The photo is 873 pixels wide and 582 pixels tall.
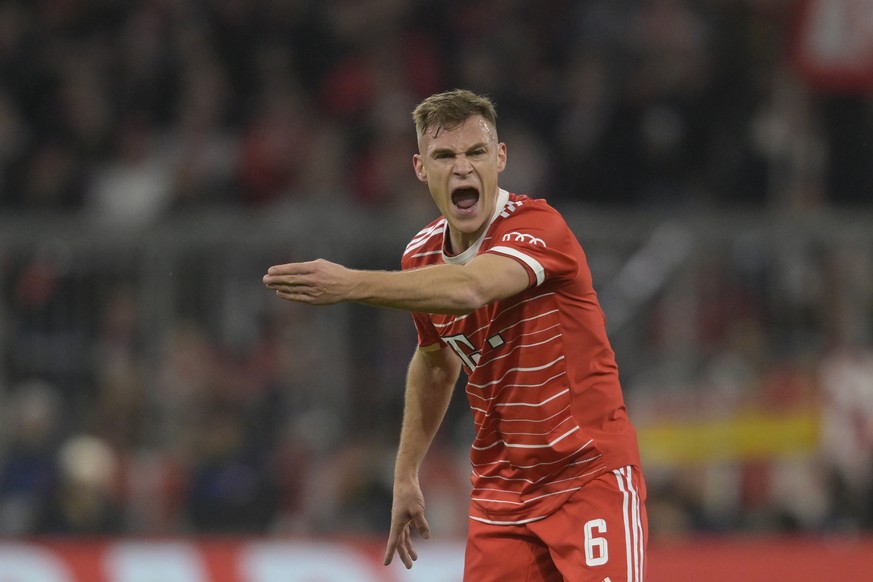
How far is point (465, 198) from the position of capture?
4.99 meters

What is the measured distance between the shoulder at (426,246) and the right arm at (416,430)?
0.43m

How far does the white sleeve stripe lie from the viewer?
4.71m

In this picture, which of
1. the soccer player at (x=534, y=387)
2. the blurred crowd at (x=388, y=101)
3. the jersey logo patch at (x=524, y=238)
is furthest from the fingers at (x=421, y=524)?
the blurred crowd at (x=388, y=101)

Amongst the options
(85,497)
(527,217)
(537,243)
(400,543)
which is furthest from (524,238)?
(85,497)

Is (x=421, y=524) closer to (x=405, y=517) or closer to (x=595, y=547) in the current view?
(x=405, y=517)

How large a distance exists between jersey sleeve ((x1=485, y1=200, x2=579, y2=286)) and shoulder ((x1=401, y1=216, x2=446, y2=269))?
31cm

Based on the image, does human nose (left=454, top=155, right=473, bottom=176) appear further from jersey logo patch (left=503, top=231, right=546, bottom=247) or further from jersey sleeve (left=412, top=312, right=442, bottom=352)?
jersey sleeve (left=412, top=312, right=442, bottom=352)

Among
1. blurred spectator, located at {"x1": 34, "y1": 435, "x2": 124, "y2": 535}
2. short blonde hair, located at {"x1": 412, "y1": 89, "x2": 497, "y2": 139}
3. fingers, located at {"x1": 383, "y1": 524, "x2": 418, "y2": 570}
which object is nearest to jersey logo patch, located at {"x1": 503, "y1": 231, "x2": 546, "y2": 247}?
short blonde hair, located at {"x1": 412, "y1": 89, "x2": 497, "y2": 139}

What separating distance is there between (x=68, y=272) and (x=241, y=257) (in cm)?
117

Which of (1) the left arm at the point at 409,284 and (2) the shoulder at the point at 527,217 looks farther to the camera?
(2) the shoulder at the point at 527,217

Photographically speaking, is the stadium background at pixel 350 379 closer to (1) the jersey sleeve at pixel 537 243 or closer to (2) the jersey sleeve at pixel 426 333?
(2) the jersey sleeve at pixel 426 333

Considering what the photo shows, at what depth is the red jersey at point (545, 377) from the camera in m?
4.97

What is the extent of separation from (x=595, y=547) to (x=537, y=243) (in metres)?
1.02

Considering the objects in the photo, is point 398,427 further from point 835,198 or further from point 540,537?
point 540,537
